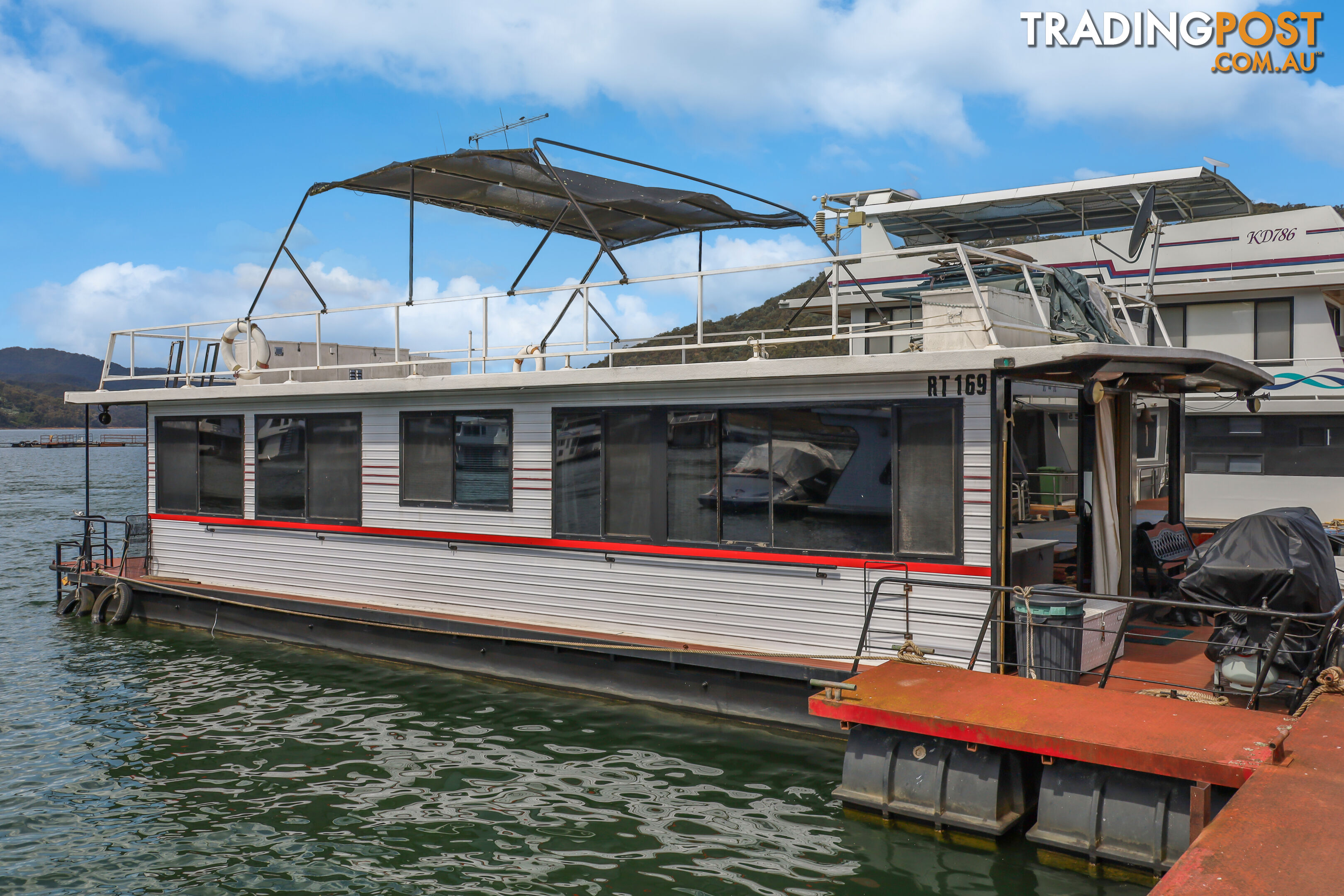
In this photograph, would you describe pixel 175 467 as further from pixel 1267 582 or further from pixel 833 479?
pixel 1267 582

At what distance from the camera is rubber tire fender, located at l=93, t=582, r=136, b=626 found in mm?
13016

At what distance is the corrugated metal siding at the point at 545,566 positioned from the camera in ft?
26.1

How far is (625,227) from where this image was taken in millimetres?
12922

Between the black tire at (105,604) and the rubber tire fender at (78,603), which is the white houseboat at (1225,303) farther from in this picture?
the rubber tire fender at (78,603)

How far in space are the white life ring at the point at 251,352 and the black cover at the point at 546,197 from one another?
2238mm

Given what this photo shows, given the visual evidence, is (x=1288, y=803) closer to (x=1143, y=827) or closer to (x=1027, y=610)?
(x=1143, y=827)

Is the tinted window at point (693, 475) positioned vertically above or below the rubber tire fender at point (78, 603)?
above

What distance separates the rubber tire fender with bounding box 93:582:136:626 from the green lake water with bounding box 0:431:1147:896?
71.1 inches

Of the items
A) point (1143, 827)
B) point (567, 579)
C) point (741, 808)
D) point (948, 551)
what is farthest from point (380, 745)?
point (1143, 827)

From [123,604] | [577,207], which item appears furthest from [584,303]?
[123,604]

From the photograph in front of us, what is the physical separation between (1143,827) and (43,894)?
22.5ft

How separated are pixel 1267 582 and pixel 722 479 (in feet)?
14.2

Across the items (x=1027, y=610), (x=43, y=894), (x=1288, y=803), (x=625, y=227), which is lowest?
(x=43, y=894)

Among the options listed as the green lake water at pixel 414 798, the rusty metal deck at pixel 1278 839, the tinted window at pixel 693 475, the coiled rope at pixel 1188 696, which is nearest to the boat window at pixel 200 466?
the green lake water at pixel 414 798
